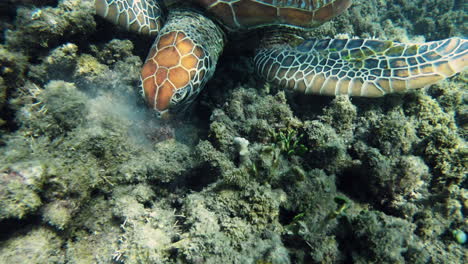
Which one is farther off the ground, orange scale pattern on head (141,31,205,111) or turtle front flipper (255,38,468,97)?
turtle front flipper (255,38,468,97)

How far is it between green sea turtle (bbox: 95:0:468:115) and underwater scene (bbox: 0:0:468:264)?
2 centimetres

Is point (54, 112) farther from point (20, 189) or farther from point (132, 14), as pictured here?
point (132, 14)

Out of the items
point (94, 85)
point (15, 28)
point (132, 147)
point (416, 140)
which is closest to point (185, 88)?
point (132, 147)

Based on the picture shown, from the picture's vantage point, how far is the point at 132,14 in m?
2.75

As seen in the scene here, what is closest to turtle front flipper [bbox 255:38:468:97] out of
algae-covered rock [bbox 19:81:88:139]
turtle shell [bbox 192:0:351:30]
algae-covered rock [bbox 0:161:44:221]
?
turtle shell [bbox 192:0:351:30]

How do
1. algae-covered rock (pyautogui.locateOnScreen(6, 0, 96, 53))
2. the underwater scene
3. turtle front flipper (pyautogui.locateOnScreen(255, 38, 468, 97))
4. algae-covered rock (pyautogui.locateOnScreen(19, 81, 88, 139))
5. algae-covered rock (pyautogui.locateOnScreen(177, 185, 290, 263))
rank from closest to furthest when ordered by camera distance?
algae-covered rock (pyautogui.locateOnScreen(177, 185, 290, 263)) → the underwater scene → algae-covered rock (pyautogui.locateOnScreen(19, 81, 88, 139)) → turtle front flipper (pyautogui.locateOnScreen(255, 38, 468, 97)) → algae-covered rock (pyautogui.locateOnScreen(6, 0, 96, 53))

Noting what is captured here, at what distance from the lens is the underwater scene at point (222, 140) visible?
1.57 m

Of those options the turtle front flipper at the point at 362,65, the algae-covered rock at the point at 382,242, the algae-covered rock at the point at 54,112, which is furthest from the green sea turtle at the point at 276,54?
the algae-covered rock at the point at 382,242

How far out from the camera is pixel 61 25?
7.87 feet

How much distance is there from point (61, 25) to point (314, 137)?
9.35 ft

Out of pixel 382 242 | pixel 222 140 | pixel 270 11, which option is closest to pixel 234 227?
pixel 222 140

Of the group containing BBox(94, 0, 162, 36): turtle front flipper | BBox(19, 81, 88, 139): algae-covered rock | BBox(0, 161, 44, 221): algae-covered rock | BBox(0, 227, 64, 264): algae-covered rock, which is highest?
BBox(94, 0, 162, 36): turtle front flipper

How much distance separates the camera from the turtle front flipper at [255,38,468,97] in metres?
2.17

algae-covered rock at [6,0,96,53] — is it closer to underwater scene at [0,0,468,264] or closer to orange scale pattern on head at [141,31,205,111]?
underwater scene at [0,0,468,264]
